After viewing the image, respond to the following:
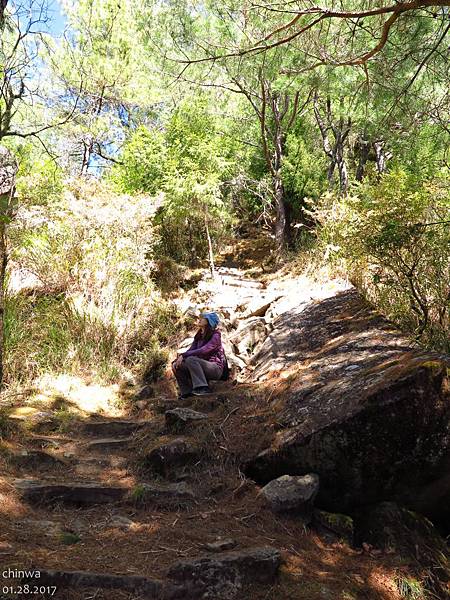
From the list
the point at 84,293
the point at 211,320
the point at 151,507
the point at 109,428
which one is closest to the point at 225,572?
the point at 151,507

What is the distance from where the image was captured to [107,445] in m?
4.59

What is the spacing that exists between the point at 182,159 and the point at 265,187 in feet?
7.98

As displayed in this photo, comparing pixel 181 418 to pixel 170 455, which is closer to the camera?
pixel 170 455

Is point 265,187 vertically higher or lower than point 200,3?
lower

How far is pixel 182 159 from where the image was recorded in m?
10.4

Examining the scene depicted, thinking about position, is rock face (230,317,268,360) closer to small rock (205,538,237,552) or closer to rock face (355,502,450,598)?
rock face (355,502,450,598)

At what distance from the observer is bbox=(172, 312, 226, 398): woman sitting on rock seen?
543 centimetres

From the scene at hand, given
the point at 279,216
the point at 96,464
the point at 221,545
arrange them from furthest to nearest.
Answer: the point at 279,216 < the point at 96,464 < the point at 221,545

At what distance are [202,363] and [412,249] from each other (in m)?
2.64

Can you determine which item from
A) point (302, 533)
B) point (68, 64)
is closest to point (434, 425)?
point (302, 533)

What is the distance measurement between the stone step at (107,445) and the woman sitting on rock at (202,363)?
102 cm

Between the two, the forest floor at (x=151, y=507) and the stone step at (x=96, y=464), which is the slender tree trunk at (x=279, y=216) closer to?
the forest floor at (x=151, y=507)

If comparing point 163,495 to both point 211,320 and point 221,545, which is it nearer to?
point 221,545

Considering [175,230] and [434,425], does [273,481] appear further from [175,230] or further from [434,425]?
[175,230]
